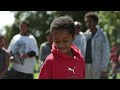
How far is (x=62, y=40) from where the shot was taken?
3.59 metres

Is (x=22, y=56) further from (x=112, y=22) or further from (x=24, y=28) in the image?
(x=112, y=22)

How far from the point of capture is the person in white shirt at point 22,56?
7176 mm

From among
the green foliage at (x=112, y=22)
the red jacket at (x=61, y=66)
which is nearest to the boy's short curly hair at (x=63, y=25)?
the red jacket at (x=61, y=66)

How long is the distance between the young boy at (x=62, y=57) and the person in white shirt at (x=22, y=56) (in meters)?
3.55

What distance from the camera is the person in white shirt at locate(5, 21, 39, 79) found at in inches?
283

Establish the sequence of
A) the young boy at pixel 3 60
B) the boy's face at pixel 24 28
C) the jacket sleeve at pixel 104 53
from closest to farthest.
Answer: the young boy at pixel 3 60
the jacket sleeve at pixel 104 53
the boy's face at pixel 24 28

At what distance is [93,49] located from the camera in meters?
7.08

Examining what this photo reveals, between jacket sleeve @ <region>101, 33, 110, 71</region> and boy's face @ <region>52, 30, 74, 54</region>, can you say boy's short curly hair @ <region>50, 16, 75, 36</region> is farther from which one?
jacket sleeve @ <region>101, 33, 110, 71</region>

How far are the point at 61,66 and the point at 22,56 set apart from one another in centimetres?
363

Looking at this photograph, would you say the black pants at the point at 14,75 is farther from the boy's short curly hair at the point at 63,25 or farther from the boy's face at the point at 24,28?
the boy's short curly hair at the point at 63,25

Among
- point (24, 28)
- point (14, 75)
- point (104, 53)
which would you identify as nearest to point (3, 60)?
point (14, 75)

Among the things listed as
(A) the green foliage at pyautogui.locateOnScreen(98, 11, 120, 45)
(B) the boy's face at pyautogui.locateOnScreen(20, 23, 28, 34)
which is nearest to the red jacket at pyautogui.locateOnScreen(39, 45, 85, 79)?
(B) the boy's face at pyautogui.locateOnScreen(20, 23, 28, 34)
